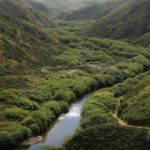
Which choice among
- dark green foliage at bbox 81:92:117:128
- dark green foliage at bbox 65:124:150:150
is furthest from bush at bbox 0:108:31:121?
Result: dark green foliage at bbox 65:124:150:150

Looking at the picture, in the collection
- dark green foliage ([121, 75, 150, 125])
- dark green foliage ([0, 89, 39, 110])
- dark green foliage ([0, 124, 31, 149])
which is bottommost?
dark green foliage ([0, 124, 31, 149])

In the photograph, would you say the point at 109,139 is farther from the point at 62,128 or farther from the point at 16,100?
the point at 16,100

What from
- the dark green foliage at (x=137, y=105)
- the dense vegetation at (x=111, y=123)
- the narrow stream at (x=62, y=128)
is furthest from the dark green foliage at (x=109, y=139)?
the dark green foliage at (x=137, y=105)

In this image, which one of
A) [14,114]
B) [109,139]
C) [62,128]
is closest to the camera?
[109,139]

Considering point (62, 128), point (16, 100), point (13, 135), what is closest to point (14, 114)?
point (16, 100)

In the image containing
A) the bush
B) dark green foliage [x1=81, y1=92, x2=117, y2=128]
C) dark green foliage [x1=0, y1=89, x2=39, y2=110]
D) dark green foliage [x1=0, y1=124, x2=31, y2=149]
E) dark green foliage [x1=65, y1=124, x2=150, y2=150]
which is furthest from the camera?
dark green foliage [x1=0, y1=89, x2=39, y2=110]

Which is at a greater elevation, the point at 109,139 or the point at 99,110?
the point at 99,110

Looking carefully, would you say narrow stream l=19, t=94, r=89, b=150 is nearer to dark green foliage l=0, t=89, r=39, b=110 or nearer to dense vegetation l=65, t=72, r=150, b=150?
dense vegetation l=65, t=72, r=150, b=150

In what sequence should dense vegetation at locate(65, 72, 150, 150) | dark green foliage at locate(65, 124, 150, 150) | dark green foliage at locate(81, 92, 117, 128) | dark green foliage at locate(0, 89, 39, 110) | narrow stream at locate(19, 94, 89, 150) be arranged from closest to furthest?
dark green foliage at locate(65, 124, 150, 150) < dense vegetation at locate(65, 72, 150, 150) < narrow stream at locate(19, 94, 89, 150) < dark green foliage at locate(81, 92, 117, 128) < dark green foliage at locate(0, 89, 39, 110)

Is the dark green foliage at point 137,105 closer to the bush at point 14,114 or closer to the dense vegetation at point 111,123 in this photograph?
the dense vegetation at point 111,123

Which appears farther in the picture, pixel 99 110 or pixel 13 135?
pixel 99 110
